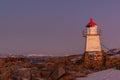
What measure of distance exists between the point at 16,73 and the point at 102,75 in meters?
6.06

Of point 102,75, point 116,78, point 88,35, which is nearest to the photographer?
point 116,78

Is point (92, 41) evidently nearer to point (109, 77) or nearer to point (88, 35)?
point (88, 35)

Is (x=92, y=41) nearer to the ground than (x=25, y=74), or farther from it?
farther from it

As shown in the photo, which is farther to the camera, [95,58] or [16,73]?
[95,58]

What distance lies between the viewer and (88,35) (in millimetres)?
34344

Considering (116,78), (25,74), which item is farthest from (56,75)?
(116,78)

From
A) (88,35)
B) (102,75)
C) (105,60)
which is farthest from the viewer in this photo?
(105,60)

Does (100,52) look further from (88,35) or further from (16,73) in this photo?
(16,73)

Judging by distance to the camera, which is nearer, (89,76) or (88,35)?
(89,76)

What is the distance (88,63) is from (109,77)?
584 inches

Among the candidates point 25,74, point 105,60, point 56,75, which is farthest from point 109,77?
point 105,60

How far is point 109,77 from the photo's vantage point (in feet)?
70.5

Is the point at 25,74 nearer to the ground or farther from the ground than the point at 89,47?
nearer to the ground

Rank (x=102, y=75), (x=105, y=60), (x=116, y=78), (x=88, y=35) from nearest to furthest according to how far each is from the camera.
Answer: (x=116, y=78) → (x=102, y=75) → (x=88, y=35) → (x=105, y=60)
